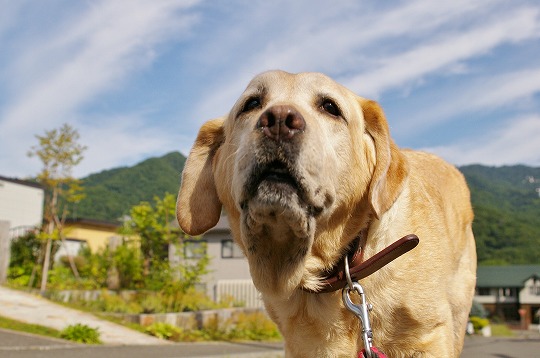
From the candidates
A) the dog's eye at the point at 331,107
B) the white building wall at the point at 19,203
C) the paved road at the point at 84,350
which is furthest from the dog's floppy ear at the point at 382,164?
the white building wall at the point at 19,203

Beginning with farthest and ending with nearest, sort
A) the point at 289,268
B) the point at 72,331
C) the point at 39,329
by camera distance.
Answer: the point at 39,329 → the point at 72,331 → the point at 289,268

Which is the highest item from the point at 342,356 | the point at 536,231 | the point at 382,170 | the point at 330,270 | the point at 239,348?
the point at 536,231

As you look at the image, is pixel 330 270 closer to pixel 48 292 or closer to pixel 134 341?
pixel 134 341

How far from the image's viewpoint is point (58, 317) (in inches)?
516

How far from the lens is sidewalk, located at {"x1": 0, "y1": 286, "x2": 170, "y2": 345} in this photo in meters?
11.8

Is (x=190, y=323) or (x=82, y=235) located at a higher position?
(x=82, y=235)

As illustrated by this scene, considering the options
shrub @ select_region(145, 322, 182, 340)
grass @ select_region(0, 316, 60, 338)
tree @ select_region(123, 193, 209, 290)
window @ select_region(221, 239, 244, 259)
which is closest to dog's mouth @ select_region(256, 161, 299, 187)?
grass @ select_region(0, 316, 60, 338)

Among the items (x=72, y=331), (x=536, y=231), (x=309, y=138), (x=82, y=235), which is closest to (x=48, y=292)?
(x=72, y=331)

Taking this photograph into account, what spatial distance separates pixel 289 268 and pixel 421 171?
2091 millimetres

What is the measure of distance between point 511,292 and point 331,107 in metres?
84.8

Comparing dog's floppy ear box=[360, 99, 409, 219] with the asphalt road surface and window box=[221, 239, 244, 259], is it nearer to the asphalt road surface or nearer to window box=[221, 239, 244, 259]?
the asphalt road surface

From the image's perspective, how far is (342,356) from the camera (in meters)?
3.30

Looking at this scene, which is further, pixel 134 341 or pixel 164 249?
pixel 164 249

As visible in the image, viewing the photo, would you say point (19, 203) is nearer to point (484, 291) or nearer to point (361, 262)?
point (361, 262)
